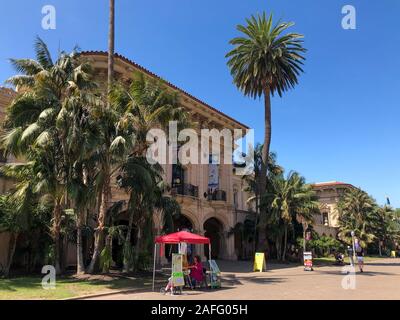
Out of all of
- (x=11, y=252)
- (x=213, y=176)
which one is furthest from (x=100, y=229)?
(x=213, y=176)

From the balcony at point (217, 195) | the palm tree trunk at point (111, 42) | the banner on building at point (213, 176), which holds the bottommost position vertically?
the balcony at point (217, 195)

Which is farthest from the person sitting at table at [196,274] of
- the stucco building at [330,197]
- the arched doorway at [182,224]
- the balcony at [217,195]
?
the stucco building at [330,197]

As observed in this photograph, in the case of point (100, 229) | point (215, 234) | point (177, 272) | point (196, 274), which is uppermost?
point (100, 229)

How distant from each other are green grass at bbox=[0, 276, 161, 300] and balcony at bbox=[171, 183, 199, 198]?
38.9 ft

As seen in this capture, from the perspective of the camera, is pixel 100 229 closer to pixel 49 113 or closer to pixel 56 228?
pixel 56 228

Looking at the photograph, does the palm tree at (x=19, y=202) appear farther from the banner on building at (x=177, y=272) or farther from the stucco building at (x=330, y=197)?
the stucco building at (x=330, y=197)

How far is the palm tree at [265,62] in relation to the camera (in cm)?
3052

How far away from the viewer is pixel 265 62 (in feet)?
100.0

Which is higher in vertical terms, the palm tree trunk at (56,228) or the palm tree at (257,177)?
the palm tree at (257,177)

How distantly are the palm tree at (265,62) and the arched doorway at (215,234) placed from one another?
5535 mm

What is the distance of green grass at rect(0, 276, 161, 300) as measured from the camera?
12.1 m

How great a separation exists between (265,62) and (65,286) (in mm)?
22524
